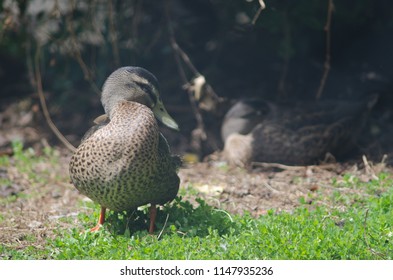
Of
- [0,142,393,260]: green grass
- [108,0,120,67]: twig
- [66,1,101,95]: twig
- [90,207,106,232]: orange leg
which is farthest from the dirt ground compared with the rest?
[108,0,120,67]: twig

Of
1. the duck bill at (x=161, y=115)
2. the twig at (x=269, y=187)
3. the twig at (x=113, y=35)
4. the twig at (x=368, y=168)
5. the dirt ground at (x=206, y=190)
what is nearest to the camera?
the duck bill at (x=161, y=115)

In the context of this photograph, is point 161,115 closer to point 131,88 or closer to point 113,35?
point 131,88

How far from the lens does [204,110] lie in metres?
8.85

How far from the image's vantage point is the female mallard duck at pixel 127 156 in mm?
4953

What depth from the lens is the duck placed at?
25.0 feet

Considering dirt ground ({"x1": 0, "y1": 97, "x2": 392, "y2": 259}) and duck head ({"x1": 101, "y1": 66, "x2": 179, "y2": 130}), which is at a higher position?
duck head ({"x1": 101, "y1": 66, "x2": 179, "y2": 130})

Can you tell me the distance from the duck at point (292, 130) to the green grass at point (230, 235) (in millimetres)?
1644

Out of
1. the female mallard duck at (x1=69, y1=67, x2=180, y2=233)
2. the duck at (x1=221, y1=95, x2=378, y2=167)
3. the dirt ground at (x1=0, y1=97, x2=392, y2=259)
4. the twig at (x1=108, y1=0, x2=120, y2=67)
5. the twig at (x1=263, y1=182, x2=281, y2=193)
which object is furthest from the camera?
the twig at (x1=108, y1=0, x2=120, y2=67)

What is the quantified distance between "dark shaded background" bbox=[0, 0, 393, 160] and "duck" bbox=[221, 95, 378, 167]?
0.34 metres

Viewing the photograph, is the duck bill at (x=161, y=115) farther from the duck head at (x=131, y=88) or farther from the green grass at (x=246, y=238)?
the green grass at (x=246, y=238)

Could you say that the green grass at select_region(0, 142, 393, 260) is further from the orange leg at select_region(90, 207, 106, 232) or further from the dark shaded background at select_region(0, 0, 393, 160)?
the dark shaded background at select_region(0, 0, 393, 160)

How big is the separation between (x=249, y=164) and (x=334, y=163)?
0.97 metres

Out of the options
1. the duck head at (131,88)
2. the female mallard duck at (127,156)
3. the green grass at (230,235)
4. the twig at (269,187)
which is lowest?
the twig at (269,187)

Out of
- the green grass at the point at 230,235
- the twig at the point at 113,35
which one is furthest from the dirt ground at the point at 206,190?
the twig at the point at 113,35
